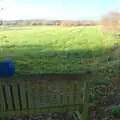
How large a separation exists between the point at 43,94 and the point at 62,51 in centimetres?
937

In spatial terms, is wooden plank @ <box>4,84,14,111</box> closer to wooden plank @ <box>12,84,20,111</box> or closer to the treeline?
wooden plank @ <box>12,84,20,111</box>

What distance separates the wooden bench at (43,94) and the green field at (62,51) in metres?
4.84

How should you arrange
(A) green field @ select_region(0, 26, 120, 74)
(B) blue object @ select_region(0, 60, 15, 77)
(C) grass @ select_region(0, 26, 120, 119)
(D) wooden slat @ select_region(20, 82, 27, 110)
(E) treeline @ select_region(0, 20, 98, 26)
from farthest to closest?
(E) treeline @ select_region(0, 20, 98, 26) < (A) green field @ select_region(0, 26, 120, 74) < (C) grass @ select_region(0, 26, 120, 119) < (D) wooden slat @ select_region(20, 82, 27, 110) < (B) blue object @ select_region(0, 60, 15, 77)

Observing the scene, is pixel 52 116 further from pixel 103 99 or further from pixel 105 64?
pixel 105 64

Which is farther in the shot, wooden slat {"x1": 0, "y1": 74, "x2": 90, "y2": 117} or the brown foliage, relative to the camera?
the brown foliage

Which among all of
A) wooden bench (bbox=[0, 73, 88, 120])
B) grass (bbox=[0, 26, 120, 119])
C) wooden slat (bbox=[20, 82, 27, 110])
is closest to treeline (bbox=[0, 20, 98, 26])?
grass (bbox=[0, 26, 120, 119])

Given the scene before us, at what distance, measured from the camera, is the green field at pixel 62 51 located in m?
9.00

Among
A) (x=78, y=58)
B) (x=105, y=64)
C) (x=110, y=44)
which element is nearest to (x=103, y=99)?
(x=105, y=64)

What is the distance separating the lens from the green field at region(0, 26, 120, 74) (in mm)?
9000

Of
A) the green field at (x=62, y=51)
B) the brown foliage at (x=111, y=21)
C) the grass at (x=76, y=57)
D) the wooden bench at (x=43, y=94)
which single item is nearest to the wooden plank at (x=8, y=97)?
the wooden bench at (x=43, y=94)

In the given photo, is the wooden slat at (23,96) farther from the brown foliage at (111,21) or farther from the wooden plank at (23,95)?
the brown foliage at (111,21)

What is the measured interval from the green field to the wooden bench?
15.9 ft

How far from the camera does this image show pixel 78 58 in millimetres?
11273

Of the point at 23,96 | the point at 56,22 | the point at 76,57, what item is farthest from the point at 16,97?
the point at 56,22
